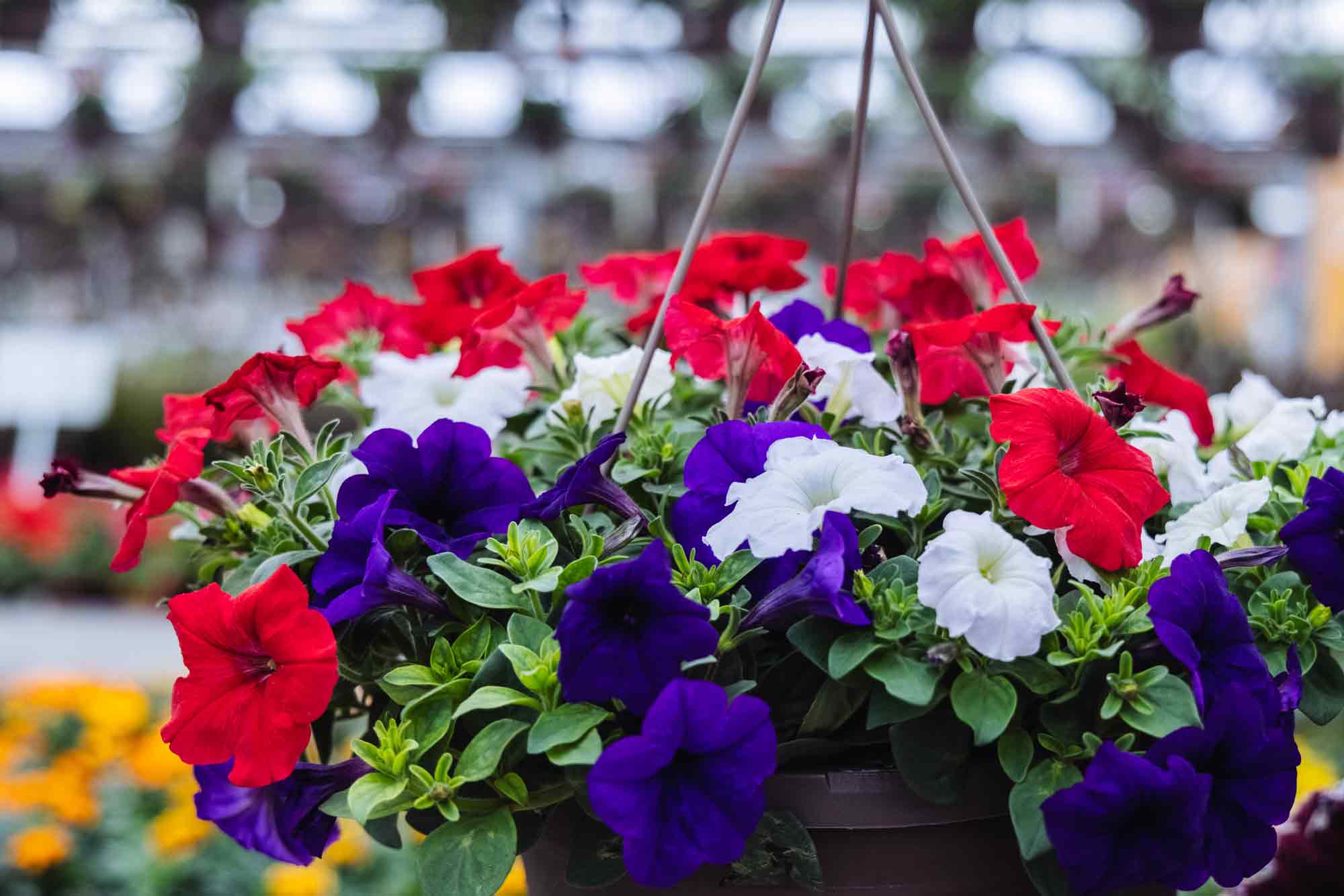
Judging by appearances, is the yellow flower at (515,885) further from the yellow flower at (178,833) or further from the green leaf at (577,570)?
the green leaf at (577,570)

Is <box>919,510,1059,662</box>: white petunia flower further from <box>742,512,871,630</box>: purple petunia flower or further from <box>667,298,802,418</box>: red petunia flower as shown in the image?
<box>667,298,802,418</box>: red petunia flower

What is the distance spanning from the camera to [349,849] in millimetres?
1817

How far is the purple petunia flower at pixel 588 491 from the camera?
541 mm

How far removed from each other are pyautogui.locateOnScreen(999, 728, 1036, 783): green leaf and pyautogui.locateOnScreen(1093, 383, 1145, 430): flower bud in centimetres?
17

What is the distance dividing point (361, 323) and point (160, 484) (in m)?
0.30

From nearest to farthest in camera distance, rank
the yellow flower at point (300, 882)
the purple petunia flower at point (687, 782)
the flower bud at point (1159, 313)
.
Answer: the purple petunia flower at point (687, 782) → the flower bud at point (1159, 313) → the yellow flower at point (300, 882)

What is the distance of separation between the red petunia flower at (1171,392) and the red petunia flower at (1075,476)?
212 mm

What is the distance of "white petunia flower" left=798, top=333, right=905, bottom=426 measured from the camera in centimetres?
66

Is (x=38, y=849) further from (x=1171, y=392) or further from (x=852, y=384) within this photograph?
(x=1171, y=392)

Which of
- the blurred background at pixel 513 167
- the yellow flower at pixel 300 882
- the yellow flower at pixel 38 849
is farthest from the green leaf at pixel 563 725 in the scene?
the blurred background at pixel 513 167

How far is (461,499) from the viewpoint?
1.95 ft

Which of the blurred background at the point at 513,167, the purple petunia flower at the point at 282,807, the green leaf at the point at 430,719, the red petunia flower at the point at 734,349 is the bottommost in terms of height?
the blurred background at the point at 513,167

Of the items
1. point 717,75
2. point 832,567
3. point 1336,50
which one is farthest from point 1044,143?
point 832,567

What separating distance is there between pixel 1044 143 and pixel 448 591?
22.5 feet
